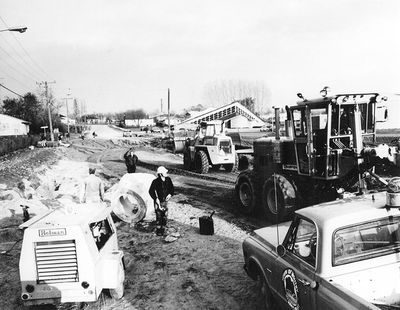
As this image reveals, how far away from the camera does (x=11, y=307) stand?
555 centimetres

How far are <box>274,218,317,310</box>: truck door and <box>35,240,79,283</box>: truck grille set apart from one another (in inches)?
110

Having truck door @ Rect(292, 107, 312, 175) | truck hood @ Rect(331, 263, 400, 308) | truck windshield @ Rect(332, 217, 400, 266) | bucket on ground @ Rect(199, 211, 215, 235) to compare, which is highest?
truck door @ Rect(292, 107, 312, 175)

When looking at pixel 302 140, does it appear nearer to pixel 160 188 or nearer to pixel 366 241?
pixel 160 188

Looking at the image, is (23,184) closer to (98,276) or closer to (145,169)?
(145,169)

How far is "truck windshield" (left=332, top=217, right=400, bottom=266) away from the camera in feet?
11.4

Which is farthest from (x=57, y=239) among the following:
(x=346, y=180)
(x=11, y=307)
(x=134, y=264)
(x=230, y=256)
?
(x=346, y=180)

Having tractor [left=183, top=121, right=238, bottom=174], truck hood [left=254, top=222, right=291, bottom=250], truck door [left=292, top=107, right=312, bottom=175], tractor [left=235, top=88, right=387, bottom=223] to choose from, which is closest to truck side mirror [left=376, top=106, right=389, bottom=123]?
tractor [left=235, top=88, right=387, bottom=223]

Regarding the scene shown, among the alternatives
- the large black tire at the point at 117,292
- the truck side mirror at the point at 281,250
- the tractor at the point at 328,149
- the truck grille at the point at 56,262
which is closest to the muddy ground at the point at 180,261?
the large black tire at the point at 117,292

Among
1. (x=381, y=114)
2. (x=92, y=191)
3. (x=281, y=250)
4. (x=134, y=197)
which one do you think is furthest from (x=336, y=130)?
(x=92, y=191)

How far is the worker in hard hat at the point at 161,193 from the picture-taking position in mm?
A: 8273

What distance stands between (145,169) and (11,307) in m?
15.4

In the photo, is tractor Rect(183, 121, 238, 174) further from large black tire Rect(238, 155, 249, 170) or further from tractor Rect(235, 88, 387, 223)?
tractor Rect(235, 88, 387, 223)

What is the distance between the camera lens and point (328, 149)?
292 inches

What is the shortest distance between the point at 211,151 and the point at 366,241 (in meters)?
14.2
